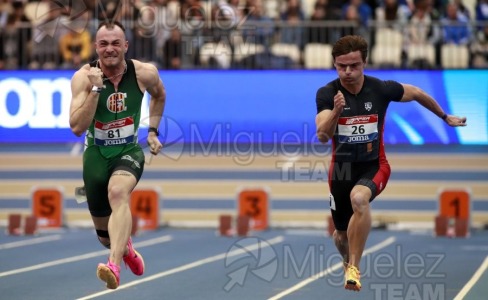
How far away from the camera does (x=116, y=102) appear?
30.1 feet

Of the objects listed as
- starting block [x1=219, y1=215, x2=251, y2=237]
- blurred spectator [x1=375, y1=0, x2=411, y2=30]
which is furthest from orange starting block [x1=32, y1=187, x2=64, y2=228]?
blurred spectator [x1=375, y1=0, x2=411, y2=30]

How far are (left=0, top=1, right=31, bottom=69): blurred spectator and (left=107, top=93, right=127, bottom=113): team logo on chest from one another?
35.0 feet

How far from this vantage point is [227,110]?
18969 millimetres

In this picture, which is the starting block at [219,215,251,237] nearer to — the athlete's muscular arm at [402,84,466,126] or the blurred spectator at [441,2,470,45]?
the blurred spectator at [441,2,470,45]

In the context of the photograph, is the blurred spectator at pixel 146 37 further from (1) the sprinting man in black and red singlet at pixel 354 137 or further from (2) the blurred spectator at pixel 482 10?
(1) the sprinting man in black and red singlet at pixel 354 137

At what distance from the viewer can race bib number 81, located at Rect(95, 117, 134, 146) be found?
927 centimetres

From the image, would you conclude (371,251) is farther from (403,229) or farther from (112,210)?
(112,210)

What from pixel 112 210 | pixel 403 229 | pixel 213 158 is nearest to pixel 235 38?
pixel 213 158

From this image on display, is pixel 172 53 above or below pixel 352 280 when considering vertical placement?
above

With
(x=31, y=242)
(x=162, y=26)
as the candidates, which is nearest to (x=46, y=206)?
(x=31, y=242)

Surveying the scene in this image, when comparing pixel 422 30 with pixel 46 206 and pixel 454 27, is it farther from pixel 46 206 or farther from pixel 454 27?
pixel 46 206

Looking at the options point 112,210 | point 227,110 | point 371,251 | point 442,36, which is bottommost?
point 371,251

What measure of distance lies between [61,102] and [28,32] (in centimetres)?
150

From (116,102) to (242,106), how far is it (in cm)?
982
